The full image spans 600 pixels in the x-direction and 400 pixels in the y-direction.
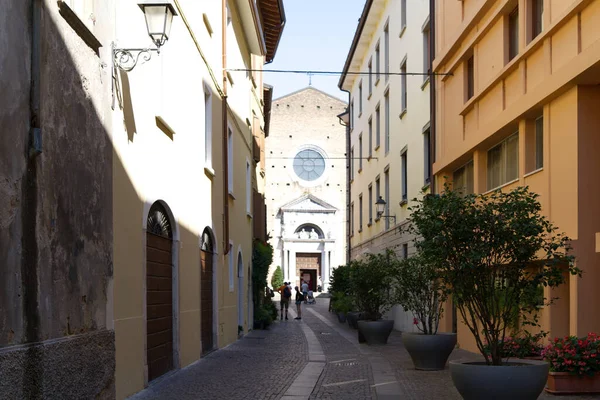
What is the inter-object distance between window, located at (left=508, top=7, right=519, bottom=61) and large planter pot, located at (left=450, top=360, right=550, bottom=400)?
8232 mm

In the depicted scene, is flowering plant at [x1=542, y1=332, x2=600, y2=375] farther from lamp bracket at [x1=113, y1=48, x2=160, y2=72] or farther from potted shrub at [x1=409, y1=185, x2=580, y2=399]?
lamp bracket at [x1=113, y1=48, x2=160, y2=72]

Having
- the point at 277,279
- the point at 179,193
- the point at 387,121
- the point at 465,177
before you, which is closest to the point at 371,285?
the point at 465,177

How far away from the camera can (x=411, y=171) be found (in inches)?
906

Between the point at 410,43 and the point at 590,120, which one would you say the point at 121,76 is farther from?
the point at 410,43

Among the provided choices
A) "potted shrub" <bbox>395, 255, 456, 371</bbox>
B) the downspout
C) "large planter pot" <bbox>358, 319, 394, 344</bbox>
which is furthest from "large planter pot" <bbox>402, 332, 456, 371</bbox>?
the downspout

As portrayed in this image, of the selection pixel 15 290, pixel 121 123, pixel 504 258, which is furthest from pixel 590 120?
pixel 15 290

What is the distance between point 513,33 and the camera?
1462 centimetres

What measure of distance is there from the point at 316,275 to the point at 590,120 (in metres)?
47.6

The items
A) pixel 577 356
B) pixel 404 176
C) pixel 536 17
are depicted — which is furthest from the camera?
pixel 404 176

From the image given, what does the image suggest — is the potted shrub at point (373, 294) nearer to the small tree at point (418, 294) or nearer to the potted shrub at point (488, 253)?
the small tree at point (418, 294)

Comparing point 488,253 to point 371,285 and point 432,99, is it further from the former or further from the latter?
point 432,99

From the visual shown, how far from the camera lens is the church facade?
5659cm

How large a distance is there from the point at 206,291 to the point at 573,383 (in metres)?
7.93

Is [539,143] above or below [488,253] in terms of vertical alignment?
above
